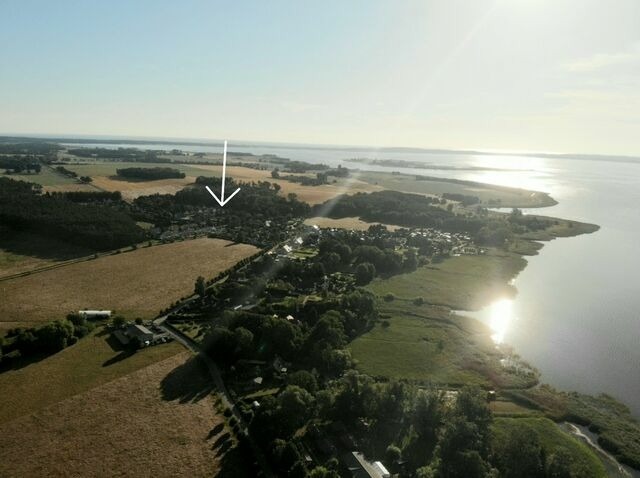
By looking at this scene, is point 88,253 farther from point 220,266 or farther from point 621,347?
point 621,347

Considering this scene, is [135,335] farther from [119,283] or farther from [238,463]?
[238,463]

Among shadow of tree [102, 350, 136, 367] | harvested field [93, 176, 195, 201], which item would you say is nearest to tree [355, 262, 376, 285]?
shadow of tree [102, 350, 136, 367]

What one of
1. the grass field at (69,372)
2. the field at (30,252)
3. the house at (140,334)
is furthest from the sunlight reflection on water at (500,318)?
the field at (30,252)

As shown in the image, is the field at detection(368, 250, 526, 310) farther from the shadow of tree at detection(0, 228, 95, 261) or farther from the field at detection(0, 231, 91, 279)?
the field at detection(0, 231, 91, 279)

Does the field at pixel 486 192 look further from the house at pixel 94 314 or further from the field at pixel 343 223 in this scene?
the house at pixel 94 314

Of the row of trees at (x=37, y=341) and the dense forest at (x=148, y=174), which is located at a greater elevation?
the dense forest at (x=148, y=174)

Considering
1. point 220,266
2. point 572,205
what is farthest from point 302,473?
point 572,205
